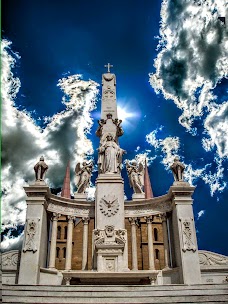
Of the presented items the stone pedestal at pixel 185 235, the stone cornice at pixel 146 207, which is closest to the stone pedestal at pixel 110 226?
the stone cornice at pixel 146 207

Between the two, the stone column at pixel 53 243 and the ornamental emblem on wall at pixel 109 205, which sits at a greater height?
the ornamental emblem on wall at pixel 109 205

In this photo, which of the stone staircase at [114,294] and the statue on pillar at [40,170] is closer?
the stone staircase at [114,294]

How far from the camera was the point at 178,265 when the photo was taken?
19938 millimetres

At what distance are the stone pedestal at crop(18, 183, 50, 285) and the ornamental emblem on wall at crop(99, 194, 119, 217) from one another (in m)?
3.82

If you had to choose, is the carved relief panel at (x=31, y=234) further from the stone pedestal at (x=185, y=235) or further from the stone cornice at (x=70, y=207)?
the stone pedestal at (x=185, y=235)

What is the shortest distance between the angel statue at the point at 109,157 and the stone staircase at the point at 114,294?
34.9ft

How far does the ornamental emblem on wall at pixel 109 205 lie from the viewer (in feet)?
73.1

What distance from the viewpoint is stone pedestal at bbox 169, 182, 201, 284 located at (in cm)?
1880

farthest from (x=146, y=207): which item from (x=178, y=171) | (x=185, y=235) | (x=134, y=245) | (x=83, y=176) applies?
(x=83, y=176)

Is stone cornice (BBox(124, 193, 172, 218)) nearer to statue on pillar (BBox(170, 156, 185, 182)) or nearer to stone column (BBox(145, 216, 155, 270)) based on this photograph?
stone column (BBox(145, 216, 155, 270))

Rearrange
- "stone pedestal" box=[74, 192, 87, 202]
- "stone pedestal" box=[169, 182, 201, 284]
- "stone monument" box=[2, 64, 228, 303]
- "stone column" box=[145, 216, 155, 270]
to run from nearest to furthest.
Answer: "stone monument" box=[2, 64, 228, 303] < "stone pedestal" box=[169, 182, 201, 284] < "stone column" box=[145, 216, 155, 270] < "stone pedestal" box=[74, 192, 87, 202]

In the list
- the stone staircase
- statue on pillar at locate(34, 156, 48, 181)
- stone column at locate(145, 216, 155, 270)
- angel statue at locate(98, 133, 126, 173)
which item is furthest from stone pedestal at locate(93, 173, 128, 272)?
the stone staircase

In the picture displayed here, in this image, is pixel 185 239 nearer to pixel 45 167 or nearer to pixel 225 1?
pixel 45 167

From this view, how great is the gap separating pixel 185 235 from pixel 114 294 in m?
7.40
